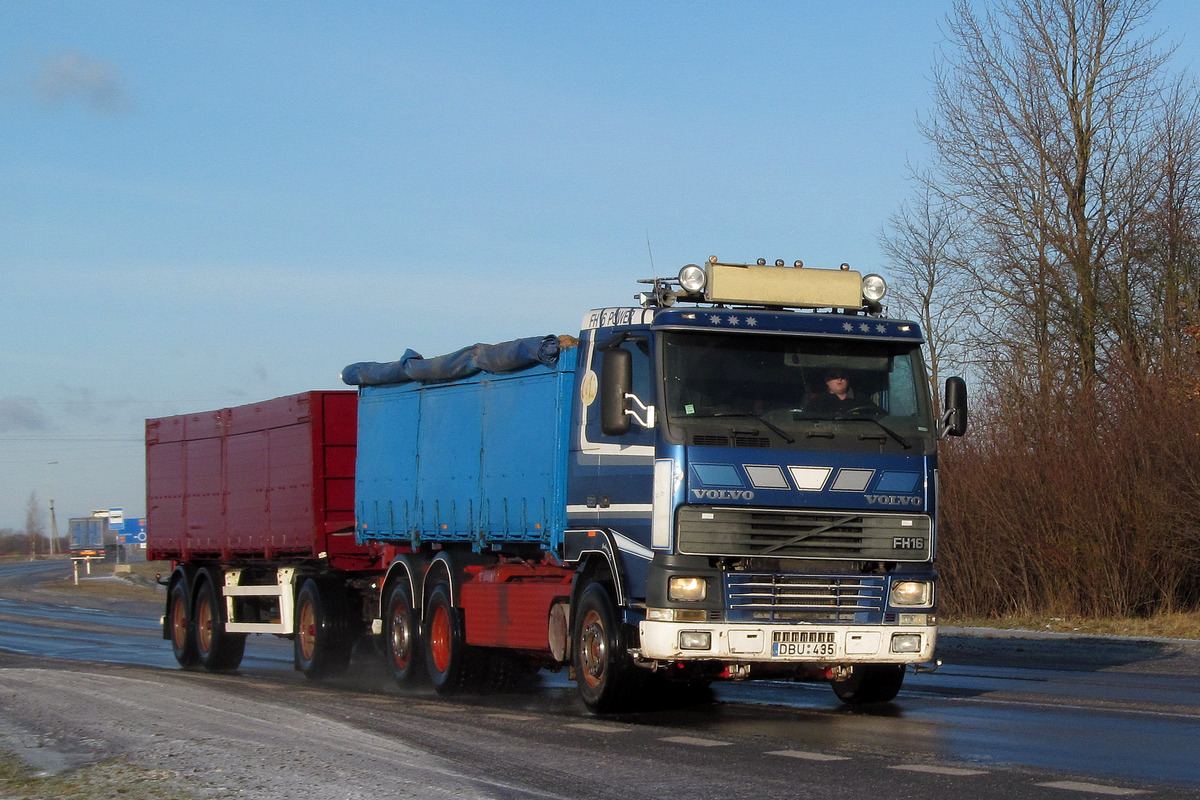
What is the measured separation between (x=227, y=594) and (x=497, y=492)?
23.1ft

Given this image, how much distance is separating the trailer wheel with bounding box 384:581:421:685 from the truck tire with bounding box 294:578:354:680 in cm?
116

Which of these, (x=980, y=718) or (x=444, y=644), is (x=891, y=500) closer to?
(x=980, y=718)

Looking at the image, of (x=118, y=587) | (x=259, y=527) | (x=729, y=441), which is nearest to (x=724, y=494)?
(x=729, y=441)

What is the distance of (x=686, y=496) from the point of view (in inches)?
440

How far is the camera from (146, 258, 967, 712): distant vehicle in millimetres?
11281

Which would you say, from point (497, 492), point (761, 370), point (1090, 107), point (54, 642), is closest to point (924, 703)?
point (761, 370)

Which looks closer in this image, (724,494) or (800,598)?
(724,494)

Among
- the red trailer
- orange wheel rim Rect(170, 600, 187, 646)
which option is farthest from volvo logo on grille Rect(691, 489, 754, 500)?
orange wheel rim Rect(170, 600, 187, 646)

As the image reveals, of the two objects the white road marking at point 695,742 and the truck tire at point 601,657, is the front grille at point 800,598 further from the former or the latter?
the truck tire at point 601,657

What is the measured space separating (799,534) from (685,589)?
94 cm

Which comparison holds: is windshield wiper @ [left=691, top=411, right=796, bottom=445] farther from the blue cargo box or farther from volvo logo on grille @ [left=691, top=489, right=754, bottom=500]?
the blue cargo box

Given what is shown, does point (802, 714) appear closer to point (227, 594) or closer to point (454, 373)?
point (454, 373)

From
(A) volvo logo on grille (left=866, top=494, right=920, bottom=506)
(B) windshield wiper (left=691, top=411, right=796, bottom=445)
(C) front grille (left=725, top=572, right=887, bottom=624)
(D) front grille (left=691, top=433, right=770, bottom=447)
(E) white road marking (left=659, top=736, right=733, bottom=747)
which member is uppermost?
(B) windshield wiper (left=691, top=411, right=796, bottom=445)

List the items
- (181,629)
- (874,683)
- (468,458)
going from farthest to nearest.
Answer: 1. (181,629)
2. (468,458)
3. (874,683)
